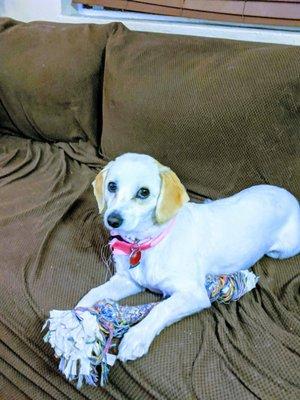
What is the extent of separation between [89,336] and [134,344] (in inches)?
4.0

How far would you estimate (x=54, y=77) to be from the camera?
5.92 ft

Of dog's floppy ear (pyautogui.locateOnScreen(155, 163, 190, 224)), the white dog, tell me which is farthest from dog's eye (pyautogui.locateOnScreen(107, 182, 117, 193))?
dog's floppy ear (pyautogui.locateOnScreen(155, 163, 190, 224))

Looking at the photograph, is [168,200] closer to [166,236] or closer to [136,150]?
[166,236]

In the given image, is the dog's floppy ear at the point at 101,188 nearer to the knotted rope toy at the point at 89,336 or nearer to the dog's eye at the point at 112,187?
the dog's eye at the point at 112,187

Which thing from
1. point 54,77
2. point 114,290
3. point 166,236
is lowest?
point 114,290

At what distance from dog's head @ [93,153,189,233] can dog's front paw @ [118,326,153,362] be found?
25cm

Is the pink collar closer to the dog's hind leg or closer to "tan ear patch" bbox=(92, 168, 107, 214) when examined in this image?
"tan ear patch" bbox=(92, 168, 107, 214)

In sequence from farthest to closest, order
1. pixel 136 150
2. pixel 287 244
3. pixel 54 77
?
pixel 54 77
pixel 136 150
pixel 287 244

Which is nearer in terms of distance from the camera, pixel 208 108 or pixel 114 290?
pixel 114 290

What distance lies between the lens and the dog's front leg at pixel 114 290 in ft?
3.44

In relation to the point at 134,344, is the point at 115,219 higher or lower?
higher

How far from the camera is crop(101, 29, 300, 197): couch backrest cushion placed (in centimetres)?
134

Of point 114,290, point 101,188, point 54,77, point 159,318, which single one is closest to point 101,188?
point 101,188

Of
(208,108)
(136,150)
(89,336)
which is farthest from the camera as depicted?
(136,150)
